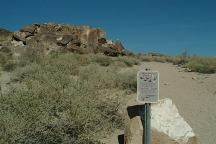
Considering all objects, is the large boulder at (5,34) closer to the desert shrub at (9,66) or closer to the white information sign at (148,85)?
the desert shrub at (9,66)

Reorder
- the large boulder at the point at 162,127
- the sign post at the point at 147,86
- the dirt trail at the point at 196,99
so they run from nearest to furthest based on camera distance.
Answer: the sign post at the point at 147,86 < the large boulder at the point at 162,127 < the dirt trail at the point at 196,99

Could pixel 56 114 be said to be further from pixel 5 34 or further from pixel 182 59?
pixel 5 34

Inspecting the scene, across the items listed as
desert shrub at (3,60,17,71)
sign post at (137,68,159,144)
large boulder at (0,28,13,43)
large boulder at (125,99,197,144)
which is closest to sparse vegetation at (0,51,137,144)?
large boulder at (125,99,197,144)

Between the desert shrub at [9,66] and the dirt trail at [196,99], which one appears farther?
the desert shrub at [9,66]

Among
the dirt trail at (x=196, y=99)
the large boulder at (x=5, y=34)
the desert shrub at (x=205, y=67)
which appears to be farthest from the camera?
the large boulder at (x=5, y=34)

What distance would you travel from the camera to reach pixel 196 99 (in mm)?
12461

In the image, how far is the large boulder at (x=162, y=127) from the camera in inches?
278

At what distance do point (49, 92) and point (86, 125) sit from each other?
121cm

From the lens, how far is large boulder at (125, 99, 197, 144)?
7066mm

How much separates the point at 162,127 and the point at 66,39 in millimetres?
18170

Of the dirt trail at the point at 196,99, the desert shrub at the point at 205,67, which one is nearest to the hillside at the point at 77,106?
the dirt trail at the point at 196,99

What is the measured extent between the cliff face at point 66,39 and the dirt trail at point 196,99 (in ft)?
28.4

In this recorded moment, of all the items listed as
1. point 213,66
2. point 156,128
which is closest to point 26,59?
point 213,66

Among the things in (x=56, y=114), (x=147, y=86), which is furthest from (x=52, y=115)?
(x=147, y=86)
